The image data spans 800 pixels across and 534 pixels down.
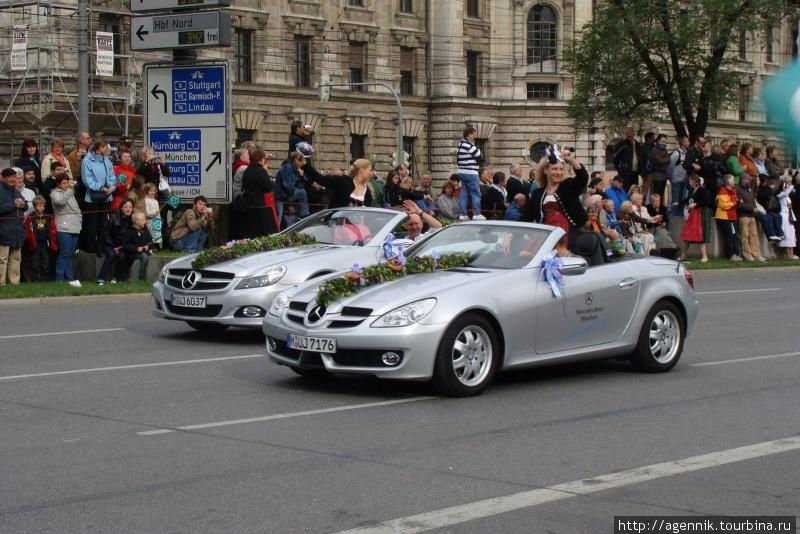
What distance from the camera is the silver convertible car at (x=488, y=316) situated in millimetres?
10742

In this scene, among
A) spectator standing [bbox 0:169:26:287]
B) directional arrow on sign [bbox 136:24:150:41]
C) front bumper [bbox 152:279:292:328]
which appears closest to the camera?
front bumper [bbox 152:279:292:328]

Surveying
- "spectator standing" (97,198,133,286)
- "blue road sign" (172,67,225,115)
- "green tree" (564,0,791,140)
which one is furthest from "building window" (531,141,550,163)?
"spectator standing" (97,198,133,286)

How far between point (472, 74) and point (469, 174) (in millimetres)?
54779

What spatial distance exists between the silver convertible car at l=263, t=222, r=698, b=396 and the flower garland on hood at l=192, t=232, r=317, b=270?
3.40 metres

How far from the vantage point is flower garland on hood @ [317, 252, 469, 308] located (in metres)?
11.2

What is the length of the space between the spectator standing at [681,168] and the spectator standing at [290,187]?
1074 centimetres

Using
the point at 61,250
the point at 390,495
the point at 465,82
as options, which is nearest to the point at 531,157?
the point at 465,82

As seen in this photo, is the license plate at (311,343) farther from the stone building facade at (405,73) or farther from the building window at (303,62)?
the building window at (303,62)

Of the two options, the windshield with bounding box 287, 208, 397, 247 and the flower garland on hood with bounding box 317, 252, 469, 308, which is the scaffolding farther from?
the flower garland on hood with bounding box 317, 252, 469, 308

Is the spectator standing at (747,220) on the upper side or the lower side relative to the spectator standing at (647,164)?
lower

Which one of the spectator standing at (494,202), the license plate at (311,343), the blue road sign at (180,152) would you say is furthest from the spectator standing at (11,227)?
the license plate at (311,343)

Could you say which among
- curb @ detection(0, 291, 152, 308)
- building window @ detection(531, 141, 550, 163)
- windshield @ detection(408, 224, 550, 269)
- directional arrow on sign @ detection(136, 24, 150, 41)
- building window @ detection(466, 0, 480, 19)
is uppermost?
building window @ detection(466, 0, 480, 19)

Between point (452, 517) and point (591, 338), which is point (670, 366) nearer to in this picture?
point (591, 338)

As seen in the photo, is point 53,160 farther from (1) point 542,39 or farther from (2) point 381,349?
(1) point 542,39
